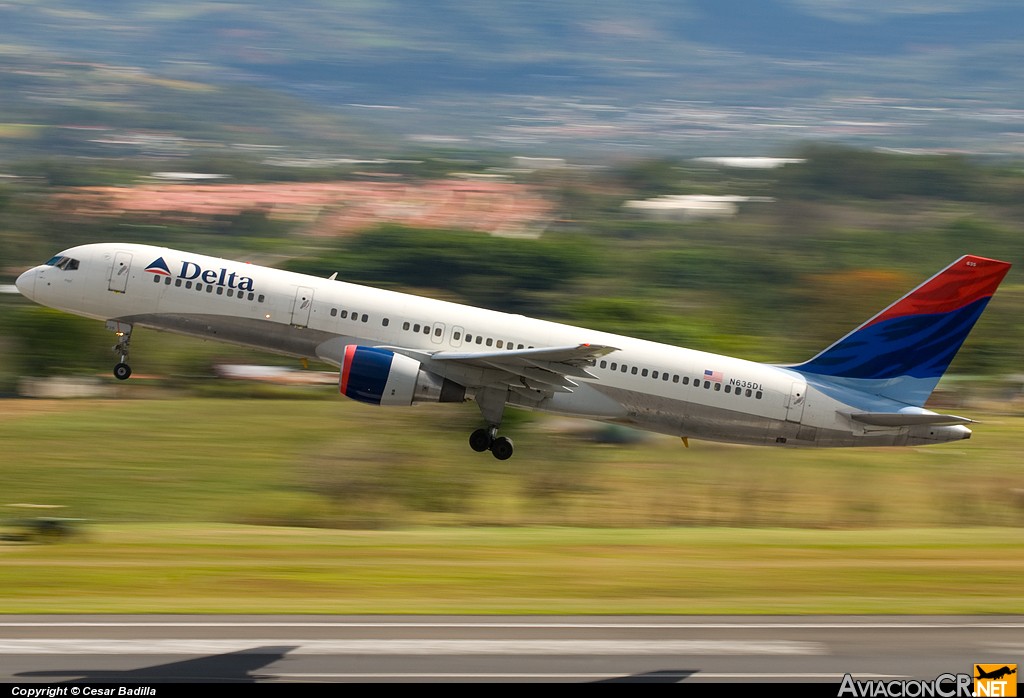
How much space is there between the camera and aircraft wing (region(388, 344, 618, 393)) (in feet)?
103

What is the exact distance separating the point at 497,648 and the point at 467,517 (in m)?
17.3

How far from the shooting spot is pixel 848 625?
23.2m

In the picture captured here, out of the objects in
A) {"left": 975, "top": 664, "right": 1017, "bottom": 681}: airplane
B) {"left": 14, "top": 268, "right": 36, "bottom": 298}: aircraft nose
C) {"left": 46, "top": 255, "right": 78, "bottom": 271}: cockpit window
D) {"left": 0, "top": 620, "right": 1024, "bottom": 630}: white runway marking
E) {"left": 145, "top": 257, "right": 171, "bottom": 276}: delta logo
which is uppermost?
{"left": 145, "top": 257, "right": 171, "bottom": 276}: delta logo

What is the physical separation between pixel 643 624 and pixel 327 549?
9760mm

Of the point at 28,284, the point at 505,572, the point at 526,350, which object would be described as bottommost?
the point at 505,572

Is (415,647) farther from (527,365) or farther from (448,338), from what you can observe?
(448,338)

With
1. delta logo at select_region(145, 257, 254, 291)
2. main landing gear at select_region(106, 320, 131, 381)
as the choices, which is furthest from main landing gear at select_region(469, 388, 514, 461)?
main landing gear at select_region(106, 320, 131, 381)

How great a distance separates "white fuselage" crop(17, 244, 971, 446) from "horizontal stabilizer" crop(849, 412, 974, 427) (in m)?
0.29

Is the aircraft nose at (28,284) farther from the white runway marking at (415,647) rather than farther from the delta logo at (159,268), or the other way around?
the white runway marking at (415,647)

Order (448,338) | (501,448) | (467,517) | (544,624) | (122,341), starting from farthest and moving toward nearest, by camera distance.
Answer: (467,517), (501,448), (122,341), (448,338), (544,624)

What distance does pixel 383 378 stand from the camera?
31.8 meters

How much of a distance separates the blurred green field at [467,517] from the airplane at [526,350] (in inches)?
127

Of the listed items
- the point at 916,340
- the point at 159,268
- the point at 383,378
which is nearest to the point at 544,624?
the point at 383,378

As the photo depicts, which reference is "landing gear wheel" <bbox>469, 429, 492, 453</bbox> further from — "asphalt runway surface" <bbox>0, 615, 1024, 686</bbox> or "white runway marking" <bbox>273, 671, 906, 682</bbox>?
"white runway marking" <bbox>273, 671, 906, 682</bbox>
